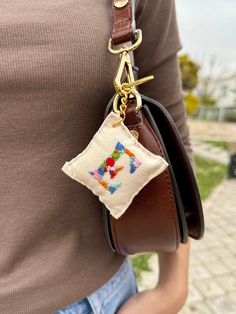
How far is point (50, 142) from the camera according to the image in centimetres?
68

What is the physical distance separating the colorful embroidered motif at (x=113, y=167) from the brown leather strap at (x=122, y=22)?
168 mm

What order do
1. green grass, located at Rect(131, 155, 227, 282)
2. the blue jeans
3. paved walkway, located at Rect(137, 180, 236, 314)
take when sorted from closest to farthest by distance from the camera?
the blue jeans
paved walkway, located at Rect(137, 180, 236, 314)
green grass, located at Rect(131, 155, 227, 282)

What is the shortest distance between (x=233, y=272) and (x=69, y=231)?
133 inches

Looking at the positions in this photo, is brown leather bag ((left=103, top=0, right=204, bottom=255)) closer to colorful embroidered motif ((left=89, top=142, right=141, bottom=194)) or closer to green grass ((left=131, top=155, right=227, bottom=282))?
colorful embroidered motif ((left=89, top=142, right=141, bottom=194))

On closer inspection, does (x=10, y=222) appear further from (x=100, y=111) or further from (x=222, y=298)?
(x=222, y=298)

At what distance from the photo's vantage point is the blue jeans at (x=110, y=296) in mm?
746

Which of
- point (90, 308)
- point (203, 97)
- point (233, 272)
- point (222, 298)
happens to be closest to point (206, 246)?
point (233, 272)

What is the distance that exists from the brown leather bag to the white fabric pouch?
0.02m

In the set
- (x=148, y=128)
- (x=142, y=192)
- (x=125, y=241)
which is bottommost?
(x=125, y=241)

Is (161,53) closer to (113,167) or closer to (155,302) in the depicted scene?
(113,167)

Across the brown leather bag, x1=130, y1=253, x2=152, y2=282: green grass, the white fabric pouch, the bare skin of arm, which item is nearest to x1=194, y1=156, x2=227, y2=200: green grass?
x1=130, y1=253, x2=152, y2=282: green grass

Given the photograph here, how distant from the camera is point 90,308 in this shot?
0.75 metres

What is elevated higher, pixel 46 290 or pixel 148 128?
pixel 148 128

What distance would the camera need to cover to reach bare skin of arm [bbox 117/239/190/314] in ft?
2.76
